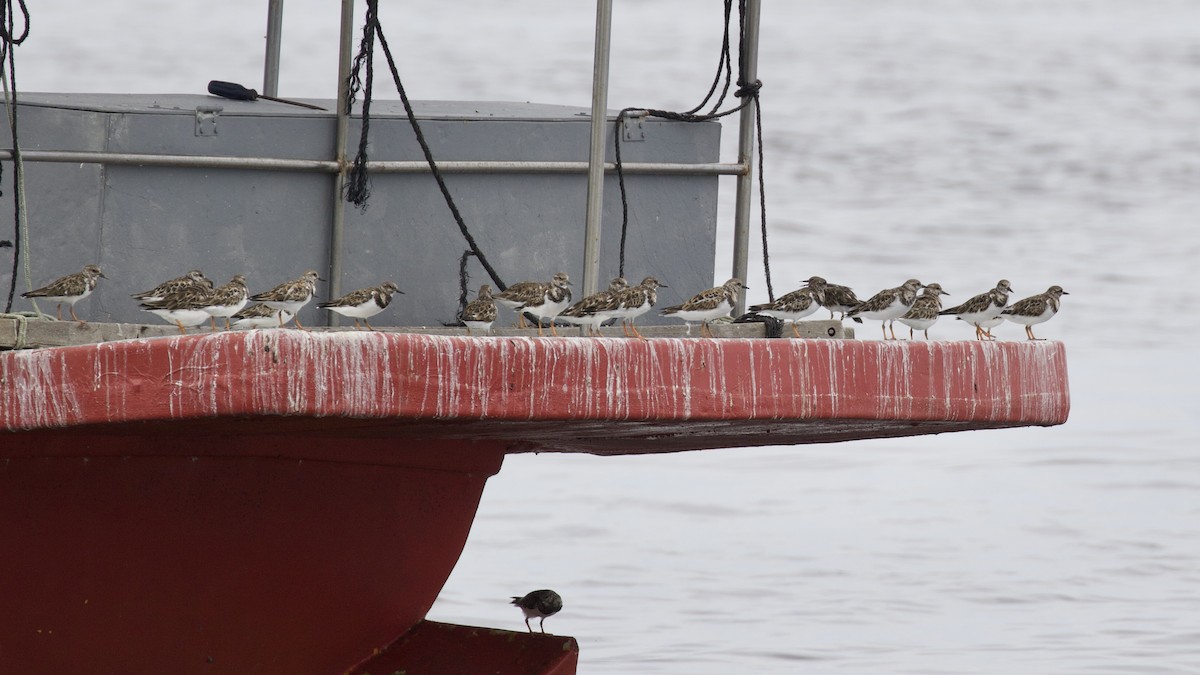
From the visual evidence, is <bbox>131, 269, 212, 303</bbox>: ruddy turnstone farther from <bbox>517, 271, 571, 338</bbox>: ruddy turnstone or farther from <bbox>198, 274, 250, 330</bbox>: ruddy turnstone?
<bbox>517, 271, 571, 338</bbox>: ruddy turnstone

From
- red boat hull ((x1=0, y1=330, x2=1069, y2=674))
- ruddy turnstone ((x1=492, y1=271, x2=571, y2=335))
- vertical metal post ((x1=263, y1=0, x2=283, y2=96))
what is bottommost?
red boat hull ((x1=0, y1=330, x2=1069, y2=674))

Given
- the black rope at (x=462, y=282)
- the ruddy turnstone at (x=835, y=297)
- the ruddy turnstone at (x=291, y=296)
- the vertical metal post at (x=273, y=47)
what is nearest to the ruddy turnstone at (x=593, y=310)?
the black rope at (x=462, y=282)

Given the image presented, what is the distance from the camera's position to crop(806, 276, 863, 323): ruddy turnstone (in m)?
11.5

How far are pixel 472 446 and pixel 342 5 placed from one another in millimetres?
2427

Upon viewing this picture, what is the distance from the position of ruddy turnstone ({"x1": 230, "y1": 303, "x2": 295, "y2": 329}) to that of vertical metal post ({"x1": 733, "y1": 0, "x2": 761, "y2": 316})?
237cm

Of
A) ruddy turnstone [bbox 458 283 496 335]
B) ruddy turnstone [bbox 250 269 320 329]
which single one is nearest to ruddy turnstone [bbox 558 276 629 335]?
ruddy turnstone [bbox 458 283 496 335]

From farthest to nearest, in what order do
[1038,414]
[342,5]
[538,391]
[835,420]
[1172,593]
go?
[1172,593], [342,5], [1038,414], [835,420], [538,391]

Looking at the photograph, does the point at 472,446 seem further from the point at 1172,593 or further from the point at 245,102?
the point at 1172,593

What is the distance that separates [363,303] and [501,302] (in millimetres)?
664

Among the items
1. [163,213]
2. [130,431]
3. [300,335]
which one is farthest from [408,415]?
[163,213]

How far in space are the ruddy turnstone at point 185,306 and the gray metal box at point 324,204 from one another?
0.66 metres

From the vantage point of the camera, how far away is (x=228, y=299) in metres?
9.82

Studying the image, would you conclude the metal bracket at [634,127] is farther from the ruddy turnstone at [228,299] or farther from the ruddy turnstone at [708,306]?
the ruddy turnstone at [228,299]

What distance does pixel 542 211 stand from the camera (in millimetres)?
11414
